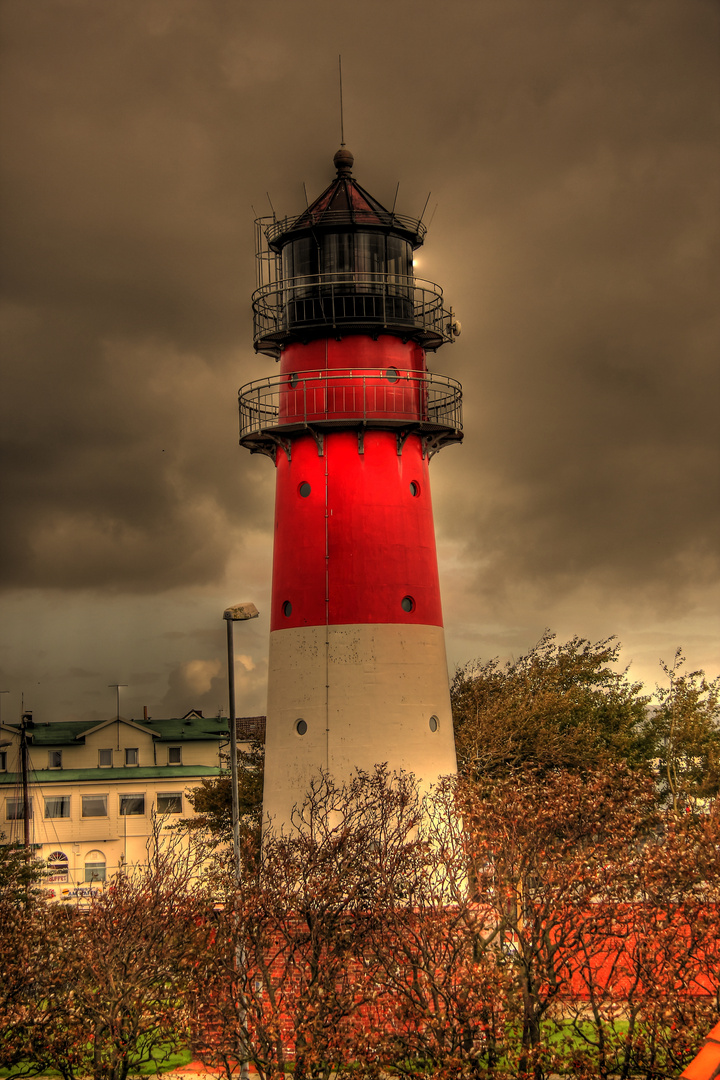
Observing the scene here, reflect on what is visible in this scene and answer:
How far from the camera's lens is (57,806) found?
71.6 metres

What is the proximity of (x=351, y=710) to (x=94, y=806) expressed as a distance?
148ft

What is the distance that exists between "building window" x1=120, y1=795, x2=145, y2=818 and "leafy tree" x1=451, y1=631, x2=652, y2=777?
28.0 metres

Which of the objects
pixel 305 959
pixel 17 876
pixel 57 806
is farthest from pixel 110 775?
pixel 305 959

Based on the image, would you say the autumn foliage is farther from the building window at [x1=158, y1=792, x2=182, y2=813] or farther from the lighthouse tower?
the building window at [x1=158, y1=792, x2=182, y2=813]

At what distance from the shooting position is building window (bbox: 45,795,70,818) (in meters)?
71.3

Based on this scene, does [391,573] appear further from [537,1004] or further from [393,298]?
[537,1004]

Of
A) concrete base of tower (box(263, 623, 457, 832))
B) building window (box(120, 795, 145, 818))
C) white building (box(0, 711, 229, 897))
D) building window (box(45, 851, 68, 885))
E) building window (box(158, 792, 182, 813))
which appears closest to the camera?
concrete base of tower (box(263, 623, 457, 832))

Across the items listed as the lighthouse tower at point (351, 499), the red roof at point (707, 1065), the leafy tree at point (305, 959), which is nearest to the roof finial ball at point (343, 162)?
the lighthouse tower at point (351, 499)

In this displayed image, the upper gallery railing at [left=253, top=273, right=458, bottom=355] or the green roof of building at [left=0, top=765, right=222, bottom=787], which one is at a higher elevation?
the upper gallery railing at [left=253, top=273, right=458, bottom=355]

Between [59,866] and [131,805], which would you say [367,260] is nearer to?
[131,805]

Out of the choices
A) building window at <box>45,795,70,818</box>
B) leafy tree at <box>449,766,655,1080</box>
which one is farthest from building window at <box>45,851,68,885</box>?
leafy tree at <box>449,766,655,1080</box>

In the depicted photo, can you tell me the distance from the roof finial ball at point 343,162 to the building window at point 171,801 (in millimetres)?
46462

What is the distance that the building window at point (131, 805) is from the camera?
234ft

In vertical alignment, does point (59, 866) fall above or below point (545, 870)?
above
